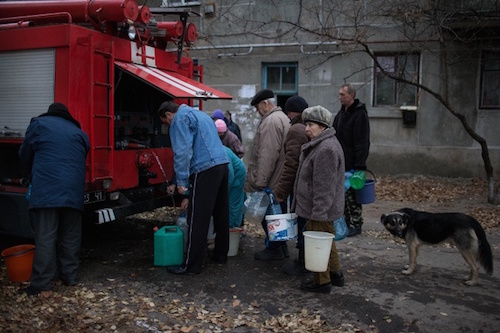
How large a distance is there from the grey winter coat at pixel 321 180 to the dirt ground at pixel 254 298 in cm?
86

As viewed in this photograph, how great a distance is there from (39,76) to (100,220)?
1.73 m

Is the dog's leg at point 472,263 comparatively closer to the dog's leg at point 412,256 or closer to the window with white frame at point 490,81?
the dog's leg at point 412,256

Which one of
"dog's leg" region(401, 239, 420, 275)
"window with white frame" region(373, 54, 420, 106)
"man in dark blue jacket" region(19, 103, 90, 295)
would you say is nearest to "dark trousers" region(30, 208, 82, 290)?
"man in dark blue jacket" region(19, 103, 90, 295)

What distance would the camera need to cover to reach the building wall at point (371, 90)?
1273cm

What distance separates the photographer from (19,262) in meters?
5.00

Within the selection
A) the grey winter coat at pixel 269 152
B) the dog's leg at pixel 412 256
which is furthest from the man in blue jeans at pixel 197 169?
the dog's leg at pixel 412 256

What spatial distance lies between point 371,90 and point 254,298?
9.96 metres

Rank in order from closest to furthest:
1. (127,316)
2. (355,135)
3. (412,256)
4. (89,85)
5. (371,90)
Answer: (127,316)
(89,85)
(412,256)
(355,135)
(371,90)

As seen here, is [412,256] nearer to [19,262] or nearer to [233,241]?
[233,241]

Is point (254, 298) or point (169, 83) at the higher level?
point (169, 83)

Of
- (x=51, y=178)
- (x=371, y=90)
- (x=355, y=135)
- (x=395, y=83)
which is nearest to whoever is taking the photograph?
(x=51, y=178)

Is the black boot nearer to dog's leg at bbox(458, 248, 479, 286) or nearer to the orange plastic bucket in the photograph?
dog's leg at bbox(458, 248, 479, 286)

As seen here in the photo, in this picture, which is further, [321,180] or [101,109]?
[101,109]

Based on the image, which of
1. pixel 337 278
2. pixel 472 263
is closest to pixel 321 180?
pixel 337 278
